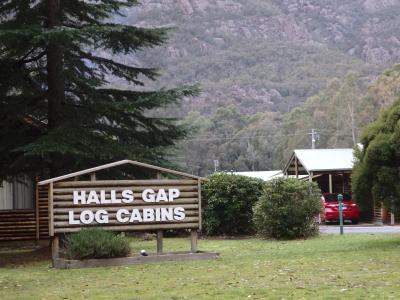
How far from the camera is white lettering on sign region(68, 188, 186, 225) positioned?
1539 centimetres

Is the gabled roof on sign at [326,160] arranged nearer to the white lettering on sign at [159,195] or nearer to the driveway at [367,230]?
the driveway at [367,230]

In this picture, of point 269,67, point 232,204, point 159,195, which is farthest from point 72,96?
point 269,67

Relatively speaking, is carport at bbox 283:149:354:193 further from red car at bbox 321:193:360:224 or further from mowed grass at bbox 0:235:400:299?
mowed grass at bbox 0:235:400:299

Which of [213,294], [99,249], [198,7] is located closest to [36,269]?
[99,249]

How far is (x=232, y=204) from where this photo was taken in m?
24.3

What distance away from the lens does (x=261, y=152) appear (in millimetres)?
91375

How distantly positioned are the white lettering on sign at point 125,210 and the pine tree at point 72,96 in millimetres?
1842

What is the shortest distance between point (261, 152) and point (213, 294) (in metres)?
82.0

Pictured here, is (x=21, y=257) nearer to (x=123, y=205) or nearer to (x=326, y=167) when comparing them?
(x=123, y=205)

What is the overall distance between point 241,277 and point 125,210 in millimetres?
4650

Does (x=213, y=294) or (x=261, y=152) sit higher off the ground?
(x=261, y=152)

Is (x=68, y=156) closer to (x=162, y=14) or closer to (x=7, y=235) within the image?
(x=7, y=235)

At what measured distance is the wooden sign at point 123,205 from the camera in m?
15.3

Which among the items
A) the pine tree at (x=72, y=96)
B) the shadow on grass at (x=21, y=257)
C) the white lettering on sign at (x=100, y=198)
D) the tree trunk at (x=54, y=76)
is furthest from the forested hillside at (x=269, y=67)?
the white lettering on sign at (x=100, y=198)
